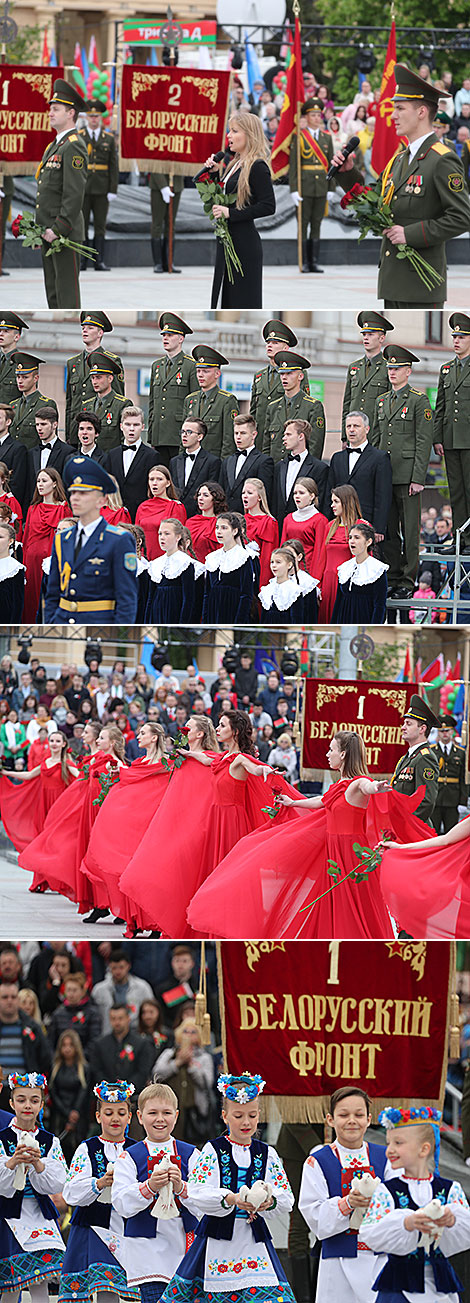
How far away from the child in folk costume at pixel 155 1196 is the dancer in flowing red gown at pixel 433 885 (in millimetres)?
2315

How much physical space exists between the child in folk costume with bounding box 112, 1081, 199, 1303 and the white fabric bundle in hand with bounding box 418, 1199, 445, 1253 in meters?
1.10

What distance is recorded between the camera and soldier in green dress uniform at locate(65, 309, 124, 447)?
540 inches

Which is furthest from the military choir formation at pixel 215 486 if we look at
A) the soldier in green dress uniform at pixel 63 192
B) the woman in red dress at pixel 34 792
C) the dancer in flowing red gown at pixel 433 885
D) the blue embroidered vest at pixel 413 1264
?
the blue embroidered vest at pixel 413 1264

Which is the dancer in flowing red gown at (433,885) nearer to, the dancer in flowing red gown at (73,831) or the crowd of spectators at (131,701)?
the dancer in flowing red gown at (73,831)

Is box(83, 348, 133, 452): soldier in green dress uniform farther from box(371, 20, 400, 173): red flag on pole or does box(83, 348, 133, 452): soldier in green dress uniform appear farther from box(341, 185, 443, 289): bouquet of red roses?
box(371, 20, 400, 173): red flag on pole

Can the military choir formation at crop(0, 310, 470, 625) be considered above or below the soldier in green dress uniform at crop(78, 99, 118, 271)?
below

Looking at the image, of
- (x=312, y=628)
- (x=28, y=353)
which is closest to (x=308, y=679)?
(x=312, y=628)

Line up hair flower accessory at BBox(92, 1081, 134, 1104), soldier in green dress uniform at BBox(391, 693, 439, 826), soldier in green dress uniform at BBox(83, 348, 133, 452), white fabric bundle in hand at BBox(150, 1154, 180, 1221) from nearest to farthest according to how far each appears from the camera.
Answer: white fabric bundle in hand at BBox(150, 1154, 180, 1221) → hair flower accessory at BBox(92, 1081, 134, 1104) → soldier in green dress uniform at BBox(391, 693, 439, 826) → soldier in green dress uniform at BBox(83, 348, 133, 452)

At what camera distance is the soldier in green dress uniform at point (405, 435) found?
13.2 m

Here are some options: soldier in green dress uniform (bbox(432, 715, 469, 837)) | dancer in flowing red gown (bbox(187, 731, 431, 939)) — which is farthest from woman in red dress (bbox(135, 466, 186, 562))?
soldier in green dress uniform (bbox(432, 715, 469, 837))

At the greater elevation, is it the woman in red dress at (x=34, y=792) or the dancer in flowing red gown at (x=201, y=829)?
the dancer in flowing red gown at (x=201, y=829)

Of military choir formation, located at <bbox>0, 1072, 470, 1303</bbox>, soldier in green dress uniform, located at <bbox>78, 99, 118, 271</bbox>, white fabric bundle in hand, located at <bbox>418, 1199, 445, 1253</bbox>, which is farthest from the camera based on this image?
soldier in green dress uniform, located at <bbox>78, 99, 118, 271</bbox>

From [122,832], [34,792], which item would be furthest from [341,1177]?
[34,792]

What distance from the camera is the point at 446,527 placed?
1563 cm
